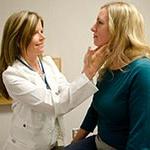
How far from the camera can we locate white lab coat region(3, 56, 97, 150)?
1.54 metres

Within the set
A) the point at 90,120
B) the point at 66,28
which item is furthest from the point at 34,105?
the point at 66,28

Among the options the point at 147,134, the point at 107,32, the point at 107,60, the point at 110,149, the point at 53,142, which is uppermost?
the point at 107,32

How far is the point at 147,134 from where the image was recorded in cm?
119

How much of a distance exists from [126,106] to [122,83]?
0.10 meters

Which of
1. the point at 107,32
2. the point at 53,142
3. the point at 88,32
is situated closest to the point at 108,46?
the point at 107,32

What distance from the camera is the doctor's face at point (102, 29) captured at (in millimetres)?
1401

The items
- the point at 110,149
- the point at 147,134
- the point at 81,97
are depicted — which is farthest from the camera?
the point at 81,97

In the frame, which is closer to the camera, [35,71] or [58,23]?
[35,71]

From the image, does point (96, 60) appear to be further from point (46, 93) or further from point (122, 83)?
point (46, 93)

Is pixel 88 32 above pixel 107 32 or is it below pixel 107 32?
below

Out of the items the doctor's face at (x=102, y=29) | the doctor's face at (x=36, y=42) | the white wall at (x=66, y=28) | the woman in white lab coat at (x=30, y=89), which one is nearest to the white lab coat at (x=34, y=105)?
the woman in white lab coat at (x=30, y=89)

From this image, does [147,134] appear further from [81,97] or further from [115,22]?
[115,22]

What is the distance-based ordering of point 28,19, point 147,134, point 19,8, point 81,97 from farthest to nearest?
point 19,8
point 28,19
point 81,97
point 147,134

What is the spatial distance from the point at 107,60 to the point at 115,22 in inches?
7.1
